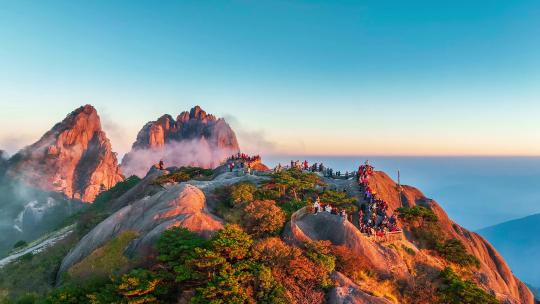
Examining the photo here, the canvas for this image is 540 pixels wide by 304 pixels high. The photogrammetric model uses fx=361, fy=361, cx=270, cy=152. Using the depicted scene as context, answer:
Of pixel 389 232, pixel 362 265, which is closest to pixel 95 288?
pixel 362 265

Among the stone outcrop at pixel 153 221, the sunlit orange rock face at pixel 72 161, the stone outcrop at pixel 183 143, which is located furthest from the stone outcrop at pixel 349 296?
the sunlit orange rock face at pixel 72 161

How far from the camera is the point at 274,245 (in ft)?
71.7

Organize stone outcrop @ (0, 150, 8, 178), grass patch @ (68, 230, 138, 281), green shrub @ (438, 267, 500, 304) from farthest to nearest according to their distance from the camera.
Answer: stone outcrop @ (0, 150, 8, 178) → green shrub @ (438, 267, 500, 304) → grass patch @ (68, 230, 138, 281)

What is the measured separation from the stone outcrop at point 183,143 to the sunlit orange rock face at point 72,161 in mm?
12325

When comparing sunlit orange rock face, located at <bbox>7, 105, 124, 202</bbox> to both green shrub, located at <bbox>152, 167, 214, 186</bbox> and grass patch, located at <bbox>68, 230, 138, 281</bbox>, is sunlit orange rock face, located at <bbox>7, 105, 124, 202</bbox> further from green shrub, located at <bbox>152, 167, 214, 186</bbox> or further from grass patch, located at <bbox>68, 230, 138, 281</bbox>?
grass patch, located at <bbox>68, 230, 138, 281</bbox>

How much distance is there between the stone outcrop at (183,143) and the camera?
164 metres

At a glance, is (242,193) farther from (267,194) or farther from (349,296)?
(349,296)

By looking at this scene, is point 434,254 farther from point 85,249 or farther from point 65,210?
point 65,210

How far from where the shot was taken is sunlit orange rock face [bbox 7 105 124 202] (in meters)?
145

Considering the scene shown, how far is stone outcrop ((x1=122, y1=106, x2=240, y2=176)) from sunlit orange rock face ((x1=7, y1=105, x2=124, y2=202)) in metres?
12.3

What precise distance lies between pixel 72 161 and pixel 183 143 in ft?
153

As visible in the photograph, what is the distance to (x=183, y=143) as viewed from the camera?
558 feet

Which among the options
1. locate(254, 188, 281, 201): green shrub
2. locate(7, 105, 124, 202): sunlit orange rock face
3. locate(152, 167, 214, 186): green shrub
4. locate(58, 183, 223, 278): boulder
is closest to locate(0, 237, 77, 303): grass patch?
locate(58, 183, 223, 278): boulder

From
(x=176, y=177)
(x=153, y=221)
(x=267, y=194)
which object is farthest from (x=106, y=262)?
(x=176, y=177)
